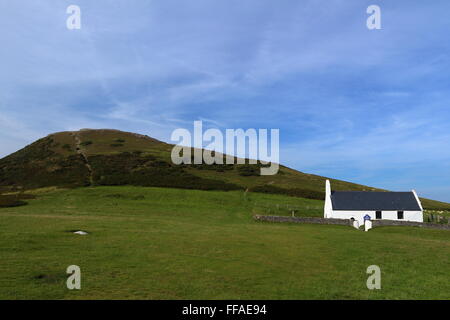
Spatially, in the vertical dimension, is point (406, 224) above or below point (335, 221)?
below

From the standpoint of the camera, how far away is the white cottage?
58188 mm

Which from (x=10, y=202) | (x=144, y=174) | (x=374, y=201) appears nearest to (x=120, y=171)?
(x=144, y=174)

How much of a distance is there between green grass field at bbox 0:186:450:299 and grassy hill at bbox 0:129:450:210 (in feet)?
134

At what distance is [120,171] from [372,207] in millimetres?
60486

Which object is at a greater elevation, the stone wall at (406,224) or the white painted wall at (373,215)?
the white painted wall at (373,215)

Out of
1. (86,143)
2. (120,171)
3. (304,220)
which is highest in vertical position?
(86,143)

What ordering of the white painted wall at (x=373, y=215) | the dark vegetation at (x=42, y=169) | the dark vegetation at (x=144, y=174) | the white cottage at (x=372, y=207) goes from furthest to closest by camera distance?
1. the dark vegetation at (x=42, y=169)
2. the dark vegetation at (x=144, y=174)
3. the white cottage at (x=372, y=207)
4. the white painted wall at (x=373, y=215)

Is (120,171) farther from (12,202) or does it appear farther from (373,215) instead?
(373,215)

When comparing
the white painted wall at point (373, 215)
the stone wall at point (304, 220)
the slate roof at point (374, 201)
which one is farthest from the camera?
the slate roof at point (374, 201)

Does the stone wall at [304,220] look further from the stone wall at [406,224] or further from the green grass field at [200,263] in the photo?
the green grass field at [200,263]

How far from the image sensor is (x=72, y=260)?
20.6m

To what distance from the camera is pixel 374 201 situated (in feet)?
199

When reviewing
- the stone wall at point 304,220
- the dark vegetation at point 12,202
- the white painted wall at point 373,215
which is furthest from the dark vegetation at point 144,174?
the stone wall at point 304,220

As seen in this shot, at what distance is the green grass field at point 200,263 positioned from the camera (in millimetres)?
15953
